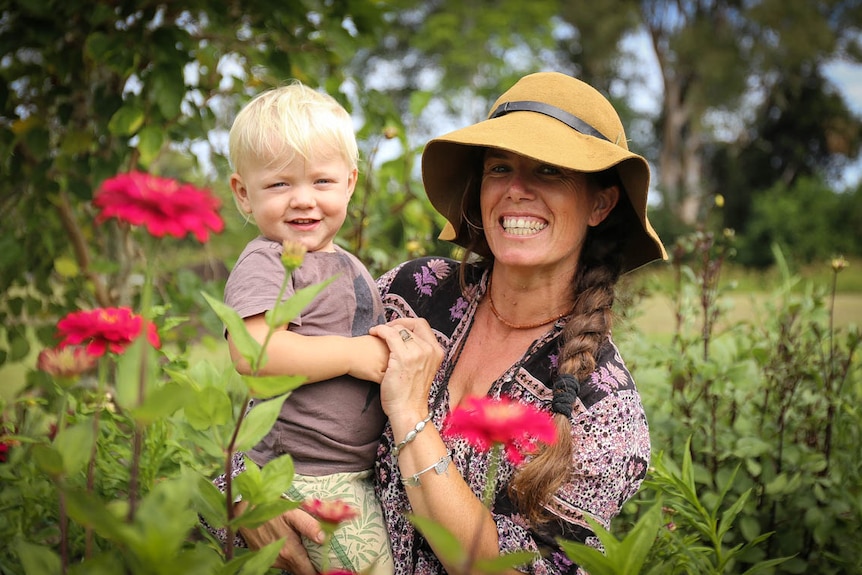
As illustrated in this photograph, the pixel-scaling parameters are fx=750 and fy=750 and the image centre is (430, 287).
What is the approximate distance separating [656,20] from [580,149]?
889 inches

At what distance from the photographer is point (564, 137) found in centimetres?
168

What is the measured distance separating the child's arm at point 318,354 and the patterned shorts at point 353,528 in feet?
0.80

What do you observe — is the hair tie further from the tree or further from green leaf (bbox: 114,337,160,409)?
the tree

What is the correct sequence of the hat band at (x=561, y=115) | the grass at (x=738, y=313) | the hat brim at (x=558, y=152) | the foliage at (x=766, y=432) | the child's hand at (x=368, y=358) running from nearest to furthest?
the child's hand at (x=368, y=358) < the hat brim at (x=558, y=152) < the hat band at (x=561, y=115) < the foliage at (x=766, y=432) < the grass at (x=738, y=313)

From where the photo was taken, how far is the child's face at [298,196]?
1.52 metres

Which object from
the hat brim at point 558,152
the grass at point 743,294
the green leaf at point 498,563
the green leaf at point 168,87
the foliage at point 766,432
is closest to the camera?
the green leaf at point 498,563

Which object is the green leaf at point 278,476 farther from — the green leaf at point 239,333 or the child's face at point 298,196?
the child's face at point 298,196

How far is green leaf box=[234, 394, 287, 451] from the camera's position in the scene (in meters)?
0.90

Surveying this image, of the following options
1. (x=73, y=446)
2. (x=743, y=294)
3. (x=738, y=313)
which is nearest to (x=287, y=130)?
(x=73, y=446)

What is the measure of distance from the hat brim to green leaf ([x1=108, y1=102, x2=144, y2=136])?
3.19 feet

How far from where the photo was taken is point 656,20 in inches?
867

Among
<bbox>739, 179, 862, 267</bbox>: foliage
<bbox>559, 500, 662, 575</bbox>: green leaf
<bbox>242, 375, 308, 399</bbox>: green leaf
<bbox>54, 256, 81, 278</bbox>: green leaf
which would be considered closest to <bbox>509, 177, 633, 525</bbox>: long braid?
<bbox>559, 500, 662, 575</bbox>: green leaf

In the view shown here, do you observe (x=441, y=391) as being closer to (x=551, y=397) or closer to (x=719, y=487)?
(x=551, y=397)

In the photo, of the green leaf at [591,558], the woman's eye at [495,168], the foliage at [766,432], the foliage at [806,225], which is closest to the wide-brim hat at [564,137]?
the woman's eye at [495,168]
